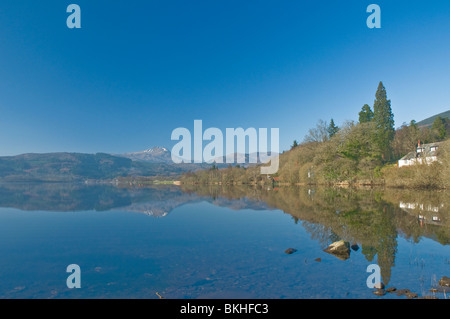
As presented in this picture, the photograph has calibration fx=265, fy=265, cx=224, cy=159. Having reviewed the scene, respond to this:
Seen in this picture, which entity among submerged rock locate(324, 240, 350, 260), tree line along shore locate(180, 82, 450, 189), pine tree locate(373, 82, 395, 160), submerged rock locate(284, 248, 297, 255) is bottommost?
submerged rock locate(284, 248, 297, 255)

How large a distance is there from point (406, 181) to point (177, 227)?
45.4m

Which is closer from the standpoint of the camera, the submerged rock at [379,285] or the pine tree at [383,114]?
the submerged rock at [379,285]

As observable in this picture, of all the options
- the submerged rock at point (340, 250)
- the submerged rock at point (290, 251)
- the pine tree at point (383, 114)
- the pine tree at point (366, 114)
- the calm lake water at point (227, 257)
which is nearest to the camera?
the calm lake water at point (227, 257)

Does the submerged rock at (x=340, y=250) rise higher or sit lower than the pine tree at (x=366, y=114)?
lower

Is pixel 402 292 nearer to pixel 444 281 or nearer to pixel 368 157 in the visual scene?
pixel 444 281

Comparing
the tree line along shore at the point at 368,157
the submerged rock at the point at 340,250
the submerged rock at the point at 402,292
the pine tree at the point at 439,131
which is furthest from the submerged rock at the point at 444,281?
the pine tree at the point at 439,131

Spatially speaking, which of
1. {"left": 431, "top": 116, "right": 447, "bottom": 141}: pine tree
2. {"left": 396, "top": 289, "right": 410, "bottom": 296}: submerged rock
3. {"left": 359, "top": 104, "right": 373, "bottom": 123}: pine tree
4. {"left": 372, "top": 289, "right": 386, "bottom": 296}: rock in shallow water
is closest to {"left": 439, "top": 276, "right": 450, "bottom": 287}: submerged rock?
{"left": 396, "top": 289, "right": 410, "bottom": 296}: submerged rock

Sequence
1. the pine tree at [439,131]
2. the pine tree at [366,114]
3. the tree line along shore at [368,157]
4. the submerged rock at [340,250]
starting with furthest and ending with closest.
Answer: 1. the pine tree at [366,114]
2. the pine tree at [439,131]
3. the tree line along shore at [368,157]
4. the submerged rock at [340,250]

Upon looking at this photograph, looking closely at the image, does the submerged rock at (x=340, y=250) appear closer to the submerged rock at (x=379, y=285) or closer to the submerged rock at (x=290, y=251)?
the submerged rock at (x=290, y=251)

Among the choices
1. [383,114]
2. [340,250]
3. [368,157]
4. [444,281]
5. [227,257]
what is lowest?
[227,257]

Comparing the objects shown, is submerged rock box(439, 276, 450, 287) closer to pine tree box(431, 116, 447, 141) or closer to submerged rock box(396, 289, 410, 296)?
submerged rock box(396, 289, 410, 296)

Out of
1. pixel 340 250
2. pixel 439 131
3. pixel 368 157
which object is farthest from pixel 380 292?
pixel 439 131

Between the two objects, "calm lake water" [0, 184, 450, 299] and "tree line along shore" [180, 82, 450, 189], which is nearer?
"calm lake water" [0, 184, 450, 299]
